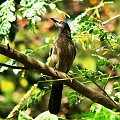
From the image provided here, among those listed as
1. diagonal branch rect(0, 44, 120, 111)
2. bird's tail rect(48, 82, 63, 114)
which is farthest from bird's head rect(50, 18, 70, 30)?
diagonal branch rect(0, 44, 120, 111)

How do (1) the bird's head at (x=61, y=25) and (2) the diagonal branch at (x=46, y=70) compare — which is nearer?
(2) the diagonal branch at (x=46, y=70)

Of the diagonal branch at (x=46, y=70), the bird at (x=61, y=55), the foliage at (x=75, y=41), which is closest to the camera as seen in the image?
the diagonal branch at (x=46, y=70)

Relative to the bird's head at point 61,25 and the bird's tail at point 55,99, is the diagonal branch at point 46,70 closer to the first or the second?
the bird's tail at point 55,99

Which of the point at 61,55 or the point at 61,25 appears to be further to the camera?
the point at 61,25

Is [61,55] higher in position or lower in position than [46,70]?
higher

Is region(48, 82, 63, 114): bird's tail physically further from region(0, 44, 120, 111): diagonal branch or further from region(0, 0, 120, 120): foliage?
region(0, 44, 120, 111): diagonal branch

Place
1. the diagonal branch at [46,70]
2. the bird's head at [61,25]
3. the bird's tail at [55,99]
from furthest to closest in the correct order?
the bird's head at [61,25]
the bird's tail at [55,99]
the diagonal branch at [46,70]

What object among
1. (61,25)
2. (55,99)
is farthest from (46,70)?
(61,25)

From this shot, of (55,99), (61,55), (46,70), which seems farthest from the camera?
(61,55)

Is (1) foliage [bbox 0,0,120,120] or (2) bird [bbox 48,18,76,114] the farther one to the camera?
(2) bird [bbox 48,18,76,114]

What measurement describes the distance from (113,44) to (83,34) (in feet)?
1.20

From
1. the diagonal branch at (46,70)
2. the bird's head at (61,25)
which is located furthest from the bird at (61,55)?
the diagonal branch at (46,70)

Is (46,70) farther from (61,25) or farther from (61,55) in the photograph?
(61,25)

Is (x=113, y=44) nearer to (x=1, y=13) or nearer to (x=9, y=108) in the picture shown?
(x=1, y=13)
